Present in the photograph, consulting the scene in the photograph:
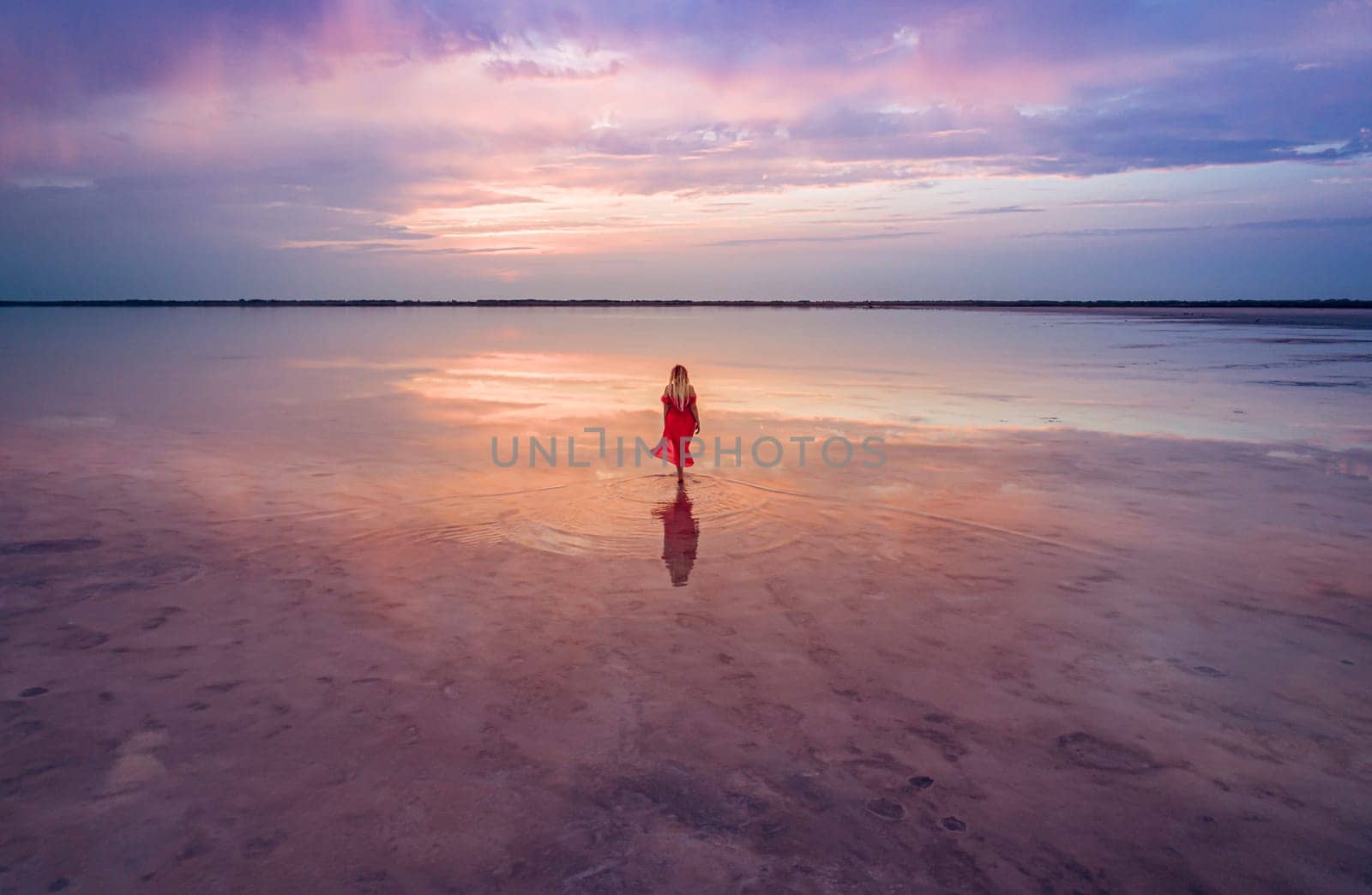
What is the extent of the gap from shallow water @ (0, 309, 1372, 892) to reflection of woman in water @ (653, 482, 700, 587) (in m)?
0.08

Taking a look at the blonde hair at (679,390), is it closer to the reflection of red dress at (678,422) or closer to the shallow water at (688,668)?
the reflection of red dress at (678,422)

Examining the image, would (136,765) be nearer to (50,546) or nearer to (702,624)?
(702,624)

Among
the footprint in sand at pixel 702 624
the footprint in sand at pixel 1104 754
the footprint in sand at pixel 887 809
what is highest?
the footprint in sand at pixel 702 624

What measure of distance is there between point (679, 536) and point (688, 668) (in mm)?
3558

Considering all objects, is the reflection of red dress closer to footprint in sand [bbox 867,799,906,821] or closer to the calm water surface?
the calm water surface

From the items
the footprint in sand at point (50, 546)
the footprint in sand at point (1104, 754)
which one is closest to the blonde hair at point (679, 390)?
the footprint in sand at point (50, 546)

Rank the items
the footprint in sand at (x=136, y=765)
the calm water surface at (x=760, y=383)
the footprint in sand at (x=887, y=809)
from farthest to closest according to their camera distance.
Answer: the calm water surface at (x=760, y=383)
the footprint in sand at (x=136, y=765)
the footprint in sand at (x=887, y=809)

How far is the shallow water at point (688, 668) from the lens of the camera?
13.4 ft

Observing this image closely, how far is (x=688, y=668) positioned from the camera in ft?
19.9

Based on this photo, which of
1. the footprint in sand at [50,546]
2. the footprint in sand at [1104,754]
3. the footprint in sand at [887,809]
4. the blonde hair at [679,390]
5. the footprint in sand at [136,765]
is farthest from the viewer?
the blonde hair at [679,390]

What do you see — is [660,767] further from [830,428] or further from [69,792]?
[830,428]

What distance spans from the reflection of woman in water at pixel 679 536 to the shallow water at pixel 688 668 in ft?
0.26

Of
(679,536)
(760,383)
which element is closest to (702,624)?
(679,536)

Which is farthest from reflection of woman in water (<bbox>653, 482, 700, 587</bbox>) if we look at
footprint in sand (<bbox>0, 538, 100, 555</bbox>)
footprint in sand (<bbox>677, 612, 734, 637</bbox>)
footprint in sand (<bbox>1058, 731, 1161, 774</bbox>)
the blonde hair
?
footprint in sand (<bbox>0, 538, 100, 555</bbox>)
